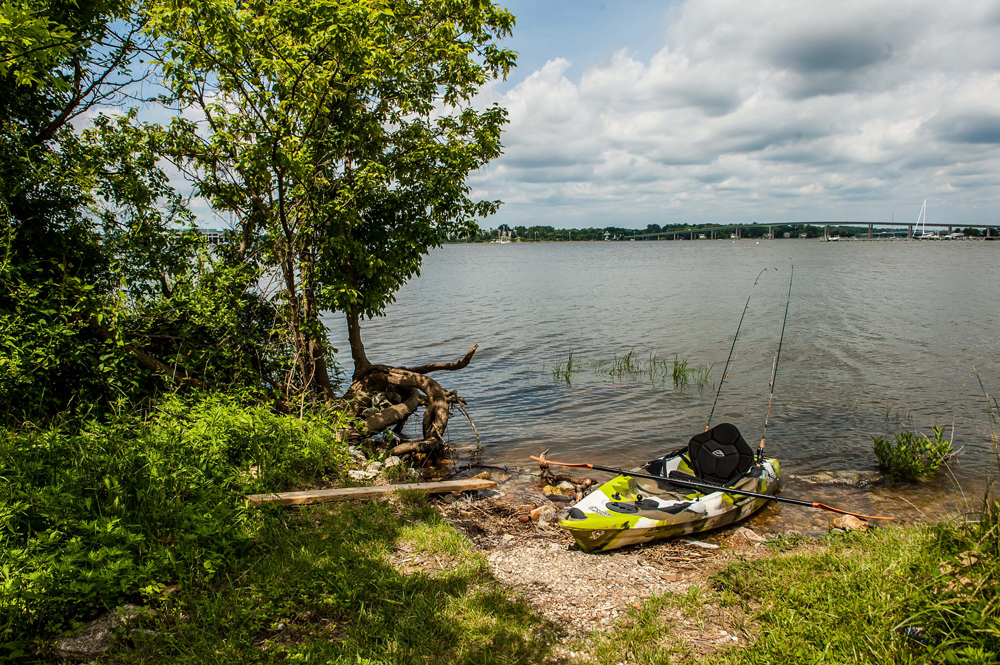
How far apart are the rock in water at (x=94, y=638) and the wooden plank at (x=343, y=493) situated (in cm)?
165

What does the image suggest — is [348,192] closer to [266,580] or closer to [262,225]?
[262,225]

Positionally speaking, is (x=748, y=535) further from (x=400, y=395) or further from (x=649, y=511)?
(x=400, y=395)

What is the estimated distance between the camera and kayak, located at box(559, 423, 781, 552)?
6355mm

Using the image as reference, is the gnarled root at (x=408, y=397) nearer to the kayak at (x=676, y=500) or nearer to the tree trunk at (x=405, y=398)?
the tree trunk at (x=405, y=398)

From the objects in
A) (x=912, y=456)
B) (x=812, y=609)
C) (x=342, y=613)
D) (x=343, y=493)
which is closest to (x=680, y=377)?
(x=912, y=456)

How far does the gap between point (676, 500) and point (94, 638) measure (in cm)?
602

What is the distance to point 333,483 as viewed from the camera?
6656 millimetres

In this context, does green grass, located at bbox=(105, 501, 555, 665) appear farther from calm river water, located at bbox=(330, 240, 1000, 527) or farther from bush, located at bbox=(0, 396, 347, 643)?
calm river water, located at bbox=(330, 240, 1000, 527)

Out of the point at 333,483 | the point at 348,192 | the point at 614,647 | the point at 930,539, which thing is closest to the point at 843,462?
the point at 930,539

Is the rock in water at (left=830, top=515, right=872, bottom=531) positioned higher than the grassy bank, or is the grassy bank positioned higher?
the grassy bank

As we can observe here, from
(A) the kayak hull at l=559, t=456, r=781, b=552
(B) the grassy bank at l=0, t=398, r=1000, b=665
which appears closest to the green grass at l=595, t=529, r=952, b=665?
(B) the grassy bank at l=0, t=398, r=1000, b=665

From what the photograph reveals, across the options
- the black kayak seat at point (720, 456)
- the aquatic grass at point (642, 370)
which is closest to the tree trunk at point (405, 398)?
the black kayak seat at point (720, 456)

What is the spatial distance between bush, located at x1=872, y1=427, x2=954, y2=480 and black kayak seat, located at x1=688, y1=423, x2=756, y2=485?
3.11 metres

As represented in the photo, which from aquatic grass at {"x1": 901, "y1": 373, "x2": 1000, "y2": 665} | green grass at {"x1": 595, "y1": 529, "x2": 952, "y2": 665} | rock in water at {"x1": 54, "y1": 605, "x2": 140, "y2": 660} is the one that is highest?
aquatic grass at {"x1": 901, "y1": 373, "x2": 1000, "y2": 665}
